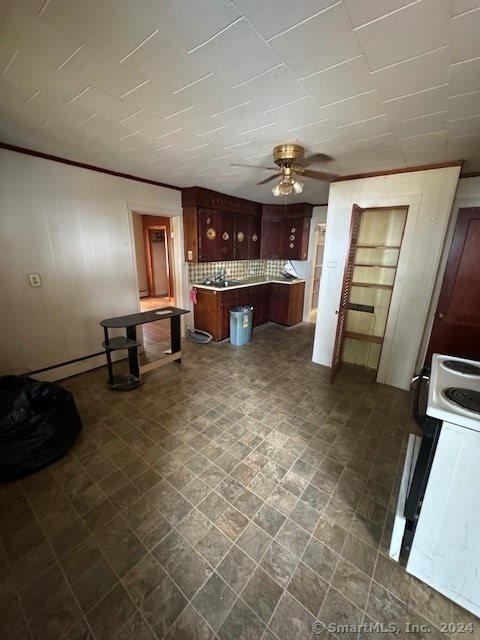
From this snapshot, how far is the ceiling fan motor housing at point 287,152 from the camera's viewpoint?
2061 millimetres

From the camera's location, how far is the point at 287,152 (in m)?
2.08

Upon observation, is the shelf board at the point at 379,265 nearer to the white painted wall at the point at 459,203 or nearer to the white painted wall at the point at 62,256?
the white painted wall at the point at 459,203

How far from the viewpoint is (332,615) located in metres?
1.11

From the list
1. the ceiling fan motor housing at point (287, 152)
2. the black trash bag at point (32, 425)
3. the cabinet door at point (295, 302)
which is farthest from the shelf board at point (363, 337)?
the black trash bag at point (32, 425)

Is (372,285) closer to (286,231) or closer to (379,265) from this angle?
(379,265)

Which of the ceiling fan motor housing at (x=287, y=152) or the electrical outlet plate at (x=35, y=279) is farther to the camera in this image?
the electrical outlet plate at (x=35, y=279)

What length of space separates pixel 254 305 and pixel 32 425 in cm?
367

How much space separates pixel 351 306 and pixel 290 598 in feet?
9.94

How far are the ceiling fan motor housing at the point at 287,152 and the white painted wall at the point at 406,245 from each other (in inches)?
42.7

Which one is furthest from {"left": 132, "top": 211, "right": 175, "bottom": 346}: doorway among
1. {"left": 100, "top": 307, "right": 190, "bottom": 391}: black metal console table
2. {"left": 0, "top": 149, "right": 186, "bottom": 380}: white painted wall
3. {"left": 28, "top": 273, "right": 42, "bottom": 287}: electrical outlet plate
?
{"left": 28, "top": 273, "right": 42, "bottom": 287}: electrical outlet plate

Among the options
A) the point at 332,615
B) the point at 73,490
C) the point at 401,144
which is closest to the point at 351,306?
the point at 401,144

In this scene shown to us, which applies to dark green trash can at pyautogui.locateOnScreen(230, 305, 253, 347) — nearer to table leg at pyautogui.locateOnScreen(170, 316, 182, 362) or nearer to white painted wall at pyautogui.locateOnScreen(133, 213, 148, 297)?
table leg at pyautogui.locateOnScreen(170, 316, 182, 362)

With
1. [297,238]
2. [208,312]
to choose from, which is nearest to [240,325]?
[208,312]

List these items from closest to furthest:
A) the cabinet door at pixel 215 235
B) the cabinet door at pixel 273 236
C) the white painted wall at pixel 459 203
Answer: the white painted wall at pixel 459 203
the cabinet door at pixel 215 235
the cabinet door at pixel 273 236
